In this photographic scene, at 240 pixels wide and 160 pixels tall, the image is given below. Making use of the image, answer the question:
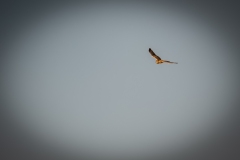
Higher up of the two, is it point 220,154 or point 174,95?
point 174,95

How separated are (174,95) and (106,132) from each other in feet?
3.57

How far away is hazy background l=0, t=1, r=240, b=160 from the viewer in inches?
181

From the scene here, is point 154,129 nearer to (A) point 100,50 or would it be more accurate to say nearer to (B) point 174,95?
(B) point 174,95

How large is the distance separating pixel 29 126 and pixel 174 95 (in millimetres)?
2008

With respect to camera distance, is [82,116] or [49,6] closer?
[49,6]

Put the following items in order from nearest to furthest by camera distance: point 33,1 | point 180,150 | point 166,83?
point 33,1
point 166,83
point 180,150

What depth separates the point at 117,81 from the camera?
489 cm

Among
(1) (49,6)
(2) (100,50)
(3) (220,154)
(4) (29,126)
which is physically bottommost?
(3) (220,154)

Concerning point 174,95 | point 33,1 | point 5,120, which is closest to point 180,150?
point 174,95

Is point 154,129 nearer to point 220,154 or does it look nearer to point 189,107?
point 189,107

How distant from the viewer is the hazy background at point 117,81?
4.61 meters

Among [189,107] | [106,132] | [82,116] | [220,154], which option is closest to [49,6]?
[82,116]

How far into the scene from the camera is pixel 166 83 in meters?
4.91

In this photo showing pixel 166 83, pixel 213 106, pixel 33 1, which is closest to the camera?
pixel 33 1
